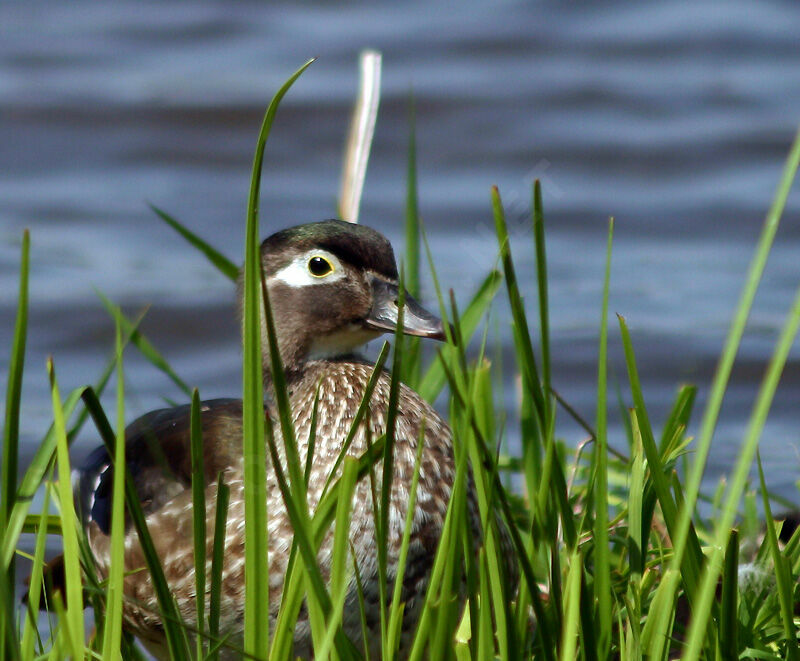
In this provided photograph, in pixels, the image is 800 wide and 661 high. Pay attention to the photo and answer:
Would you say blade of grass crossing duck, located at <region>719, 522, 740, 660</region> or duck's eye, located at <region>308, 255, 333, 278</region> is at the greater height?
duck's eye, located at <region>308, 255, 333, 278</region>

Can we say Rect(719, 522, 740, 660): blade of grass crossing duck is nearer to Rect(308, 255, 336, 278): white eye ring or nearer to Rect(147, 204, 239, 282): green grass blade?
Rect(308, 255, 336, 278): white eye ring

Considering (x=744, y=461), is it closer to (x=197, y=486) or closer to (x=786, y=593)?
(x=786, y=593)

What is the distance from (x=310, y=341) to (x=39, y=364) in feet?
13.2

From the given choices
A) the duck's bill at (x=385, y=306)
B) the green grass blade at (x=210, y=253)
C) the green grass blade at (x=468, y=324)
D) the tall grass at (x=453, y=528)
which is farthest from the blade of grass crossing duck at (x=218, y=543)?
the green grass blade at (x=210, y=253)

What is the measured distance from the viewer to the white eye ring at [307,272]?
3.62m

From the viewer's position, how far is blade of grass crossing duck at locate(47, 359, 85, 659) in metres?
1.96

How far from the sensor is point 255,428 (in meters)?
2.00

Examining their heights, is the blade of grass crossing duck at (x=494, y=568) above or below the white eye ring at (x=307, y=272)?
below

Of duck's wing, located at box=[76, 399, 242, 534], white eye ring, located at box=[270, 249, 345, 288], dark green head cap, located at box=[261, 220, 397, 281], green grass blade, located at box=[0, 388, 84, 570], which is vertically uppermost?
dark green head cap, located at box=[261, 220, 397, 281]

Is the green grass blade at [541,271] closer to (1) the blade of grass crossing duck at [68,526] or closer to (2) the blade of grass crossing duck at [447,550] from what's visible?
(2) the blade of grass crossing duck at [447,550]

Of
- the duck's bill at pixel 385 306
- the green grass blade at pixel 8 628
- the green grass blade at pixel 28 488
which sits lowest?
the green grass blade at pixel 8 628

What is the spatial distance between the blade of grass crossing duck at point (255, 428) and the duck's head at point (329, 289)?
147 cm

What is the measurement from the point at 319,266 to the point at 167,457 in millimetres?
641

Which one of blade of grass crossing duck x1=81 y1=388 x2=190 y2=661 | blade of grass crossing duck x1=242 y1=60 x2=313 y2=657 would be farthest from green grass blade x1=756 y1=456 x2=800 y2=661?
blade of grass crossing duck x1=81 y1=388 x2=190 y2=661
